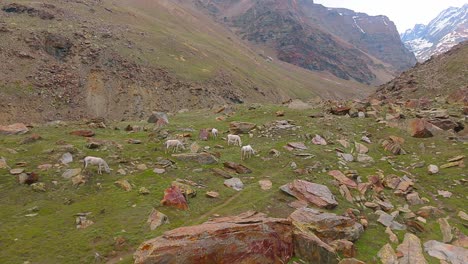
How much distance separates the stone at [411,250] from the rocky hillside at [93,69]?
207ft

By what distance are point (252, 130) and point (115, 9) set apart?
351 ft

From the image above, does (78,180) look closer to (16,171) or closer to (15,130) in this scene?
(16,171)

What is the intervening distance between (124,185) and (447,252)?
51.0ft

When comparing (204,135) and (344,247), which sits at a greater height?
(344,247)

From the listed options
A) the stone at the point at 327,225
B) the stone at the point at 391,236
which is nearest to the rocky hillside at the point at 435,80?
the stone at the point at 391,236

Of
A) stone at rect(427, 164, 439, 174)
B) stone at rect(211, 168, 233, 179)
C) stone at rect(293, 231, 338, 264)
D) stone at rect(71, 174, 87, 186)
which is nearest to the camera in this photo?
stone at rect(293, 231, 338, 264)

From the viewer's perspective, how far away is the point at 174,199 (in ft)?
60.6

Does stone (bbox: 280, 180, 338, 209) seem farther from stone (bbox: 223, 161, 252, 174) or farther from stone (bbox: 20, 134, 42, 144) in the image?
stone (bbox: 20, 134, 42, 144)

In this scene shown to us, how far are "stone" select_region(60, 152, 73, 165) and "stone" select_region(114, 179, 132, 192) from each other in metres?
3.99

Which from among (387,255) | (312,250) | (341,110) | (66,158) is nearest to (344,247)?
(312,250)

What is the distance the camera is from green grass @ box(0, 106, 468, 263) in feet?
50.2

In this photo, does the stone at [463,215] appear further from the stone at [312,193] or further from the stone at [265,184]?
the stone at [265,184]

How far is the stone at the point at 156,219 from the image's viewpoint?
16495mm

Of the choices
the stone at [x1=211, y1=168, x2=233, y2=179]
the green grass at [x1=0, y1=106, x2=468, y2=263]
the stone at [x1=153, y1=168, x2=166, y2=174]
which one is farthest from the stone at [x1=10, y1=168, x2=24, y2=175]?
the stone at [x1=211, y1=168, x2=233, y2=179]
